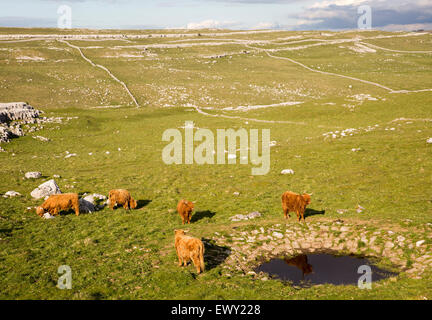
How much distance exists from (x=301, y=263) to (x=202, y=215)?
332 inches

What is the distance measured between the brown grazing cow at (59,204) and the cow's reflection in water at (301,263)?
1450 centimetres

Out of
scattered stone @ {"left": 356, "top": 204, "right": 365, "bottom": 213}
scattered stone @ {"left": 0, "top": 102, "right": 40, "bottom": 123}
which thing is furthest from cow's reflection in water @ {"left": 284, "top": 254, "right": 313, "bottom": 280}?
scattered stone @ {"left": 0, "top": 102, "right": 40, "bottom": 123}

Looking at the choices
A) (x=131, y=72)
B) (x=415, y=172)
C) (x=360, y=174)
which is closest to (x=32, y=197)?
(x=360, y=174)

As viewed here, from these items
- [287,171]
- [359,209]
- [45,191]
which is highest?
[287,171]

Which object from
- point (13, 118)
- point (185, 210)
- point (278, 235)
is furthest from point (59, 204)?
point (13, 118)

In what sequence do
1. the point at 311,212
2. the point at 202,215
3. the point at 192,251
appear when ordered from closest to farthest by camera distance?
1. the point at 192,251
2. the point at 311,212
3. the point at 202,215

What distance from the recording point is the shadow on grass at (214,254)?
15334 millimetres

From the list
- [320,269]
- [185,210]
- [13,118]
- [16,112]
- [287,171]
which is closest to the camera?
[320,269]

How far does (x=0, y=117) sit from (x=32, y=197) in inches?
1602

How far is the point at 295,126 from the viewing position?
57.6 metres

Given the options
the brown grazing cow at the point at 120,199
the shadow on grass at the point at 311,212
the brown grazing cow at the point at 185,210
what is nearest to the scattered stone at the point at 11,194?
the brown grazing cow at the point at 120,199

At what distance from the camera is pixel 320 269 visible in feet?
50.4

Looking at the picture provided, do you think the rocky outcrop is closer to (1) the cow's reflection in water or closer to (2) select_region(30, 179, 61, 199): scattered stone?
(2) select_region(30, 179, 61, 199): scattered stone

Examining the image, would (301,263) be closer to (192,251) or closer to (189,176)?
(192,251)
